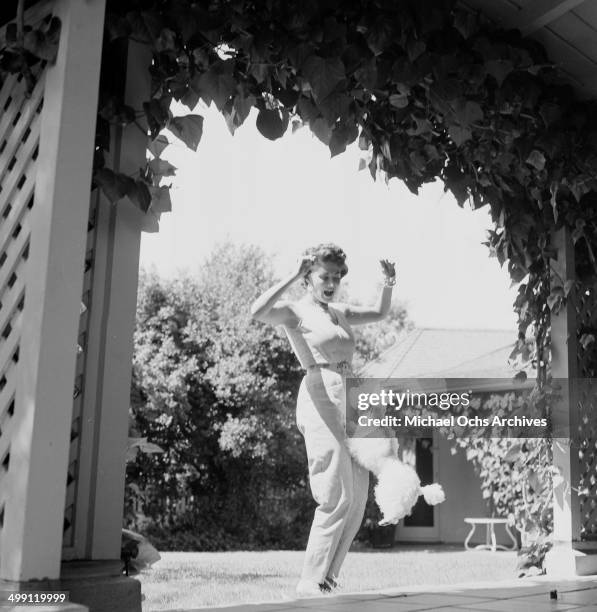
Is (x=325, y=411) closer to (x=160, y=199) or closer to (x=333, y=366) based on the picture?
(x=333, y=366)

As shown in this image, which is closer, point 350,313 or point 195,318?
point 350,313

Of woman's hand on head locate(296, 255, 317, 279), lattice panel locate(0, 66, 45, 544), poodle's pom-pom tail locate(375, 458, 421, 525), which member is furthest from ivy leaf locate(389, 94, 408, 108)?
poodle's pom-pom tail locate(375, 458, 421, 525)

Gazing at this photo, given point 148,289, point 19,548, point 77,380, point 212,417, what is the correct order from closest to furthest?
1. point 19,548
2. point 77,380
3. point 212,417
4. point 148,289

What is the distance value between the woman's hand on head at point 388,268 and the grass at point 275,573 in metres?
2.43

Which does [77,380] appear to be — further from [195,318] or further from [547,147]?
[195,318]

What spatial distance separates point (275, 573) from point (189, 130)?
6159mm

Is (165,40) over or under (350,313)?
over

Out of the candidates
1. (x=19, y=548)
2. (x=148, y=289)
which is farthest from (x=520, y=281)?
(x=148, y=289)

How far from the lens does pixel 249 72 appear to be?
9.11ft

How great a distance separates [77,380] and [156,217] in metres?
0.57

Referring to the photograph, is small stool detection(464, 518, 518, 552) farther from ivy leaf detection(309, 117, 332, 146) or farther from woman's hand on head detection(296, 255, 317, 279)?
ivy leaf detection(309, 117, 332, 146)

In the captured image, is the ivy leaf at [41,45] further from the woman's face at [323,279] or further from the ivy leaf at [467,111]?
the woman's face at [323,279]

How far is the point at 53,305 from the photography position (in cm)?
197

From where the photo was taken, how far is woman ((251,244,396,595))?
3.77 metres
